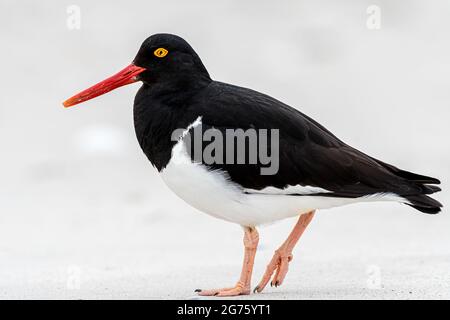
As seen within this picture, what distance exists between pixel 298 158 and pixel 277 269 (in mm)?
840

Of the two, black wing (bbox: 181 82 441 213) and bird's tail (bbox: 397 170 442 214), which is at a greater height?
black wing (bbox: 181 82 441 213)

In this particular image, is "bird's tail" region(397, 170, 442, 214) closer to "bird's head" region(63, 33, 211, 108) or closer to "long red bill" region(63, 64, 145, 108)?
"bird's head" region(63, 33, 211, 108)

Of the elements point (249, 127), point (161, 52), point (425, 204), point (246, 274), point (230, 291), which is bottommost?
point (230, 291)

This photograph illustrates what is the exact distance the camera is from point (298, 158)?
6871mm

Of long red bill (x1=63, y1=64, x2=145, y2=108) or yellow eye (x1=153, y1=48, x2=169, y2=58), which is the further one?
long red bill (x1=63, y1=64, x2=145, y2=108)

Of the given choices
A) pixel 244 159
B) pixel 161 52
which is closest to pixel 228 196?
pixel 244 159

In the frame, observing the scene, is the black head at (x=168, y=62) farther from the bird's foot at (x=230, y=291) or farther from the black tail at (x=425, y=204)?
the black tail at (x=425, y=204)

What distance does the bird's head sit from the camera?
7.05 meters

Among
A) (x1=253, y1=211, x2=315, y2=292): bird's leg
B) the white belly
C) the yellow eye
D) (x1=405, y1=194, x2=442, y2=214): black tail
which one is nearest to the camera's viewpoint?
the white belly

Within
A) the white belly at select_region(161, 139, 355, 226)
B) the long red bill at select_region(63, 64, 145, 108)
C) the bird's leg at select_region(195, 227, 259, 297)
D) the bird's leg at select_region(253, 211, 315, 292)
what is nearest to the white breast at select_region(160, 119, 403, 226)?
the white belly at select_region(161, 139, 355, 226)

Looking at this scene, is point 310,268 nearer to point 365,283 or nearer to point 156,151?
point 365,283

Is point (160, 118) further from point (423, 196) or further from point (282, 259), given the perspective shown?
point (423, 196)

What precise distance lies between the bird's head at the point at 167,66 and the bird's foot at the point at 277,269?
124cm

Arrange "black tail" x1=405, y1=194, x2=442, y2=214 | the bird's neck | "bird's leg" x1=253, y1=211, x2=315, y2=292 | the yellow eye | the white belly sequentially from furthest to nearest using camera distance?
"bird's leg" x1=253, y1=211, x2=315, y2=292 → the yellow eye → "black tail" x1=405, y1=194, x2=442, y2=214 → the bird's neck → the white belly
